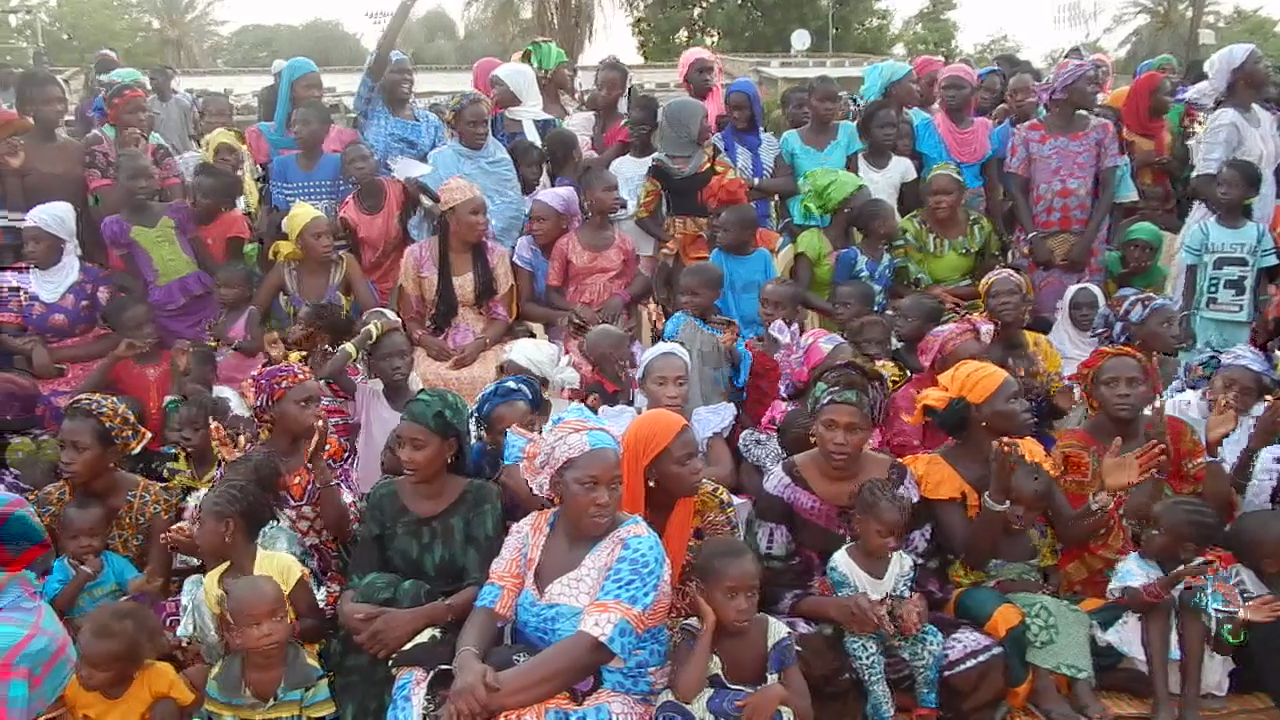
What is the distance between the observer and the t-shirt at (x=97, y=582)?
12.2 feet

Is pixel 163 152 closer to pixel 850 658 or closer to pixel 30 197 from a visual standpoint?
pixel 30 197

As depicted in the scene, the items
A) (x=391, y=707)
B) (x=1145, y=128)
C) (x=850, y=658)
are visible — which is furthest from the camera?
(x=1145, y=128)

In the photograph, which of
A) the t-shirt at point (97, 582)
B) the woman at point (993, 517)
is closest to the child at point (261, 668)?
the t-shirt at point (97, 582)

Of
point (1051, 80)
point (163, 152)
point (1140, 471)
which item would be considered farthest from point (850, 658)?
point (163, 152)

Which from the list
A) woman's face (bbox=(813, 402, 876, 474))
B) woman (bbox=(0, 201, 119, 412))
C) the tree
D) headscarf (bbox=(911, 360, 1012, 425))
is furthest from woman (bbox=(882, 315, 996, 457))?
the tree

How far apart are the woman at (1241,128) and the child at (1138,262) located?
1.32ft

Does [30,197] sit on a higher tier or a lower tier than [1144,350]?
higher

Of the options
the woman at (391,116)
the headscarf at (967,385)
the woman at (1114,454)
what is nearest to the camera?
the headscarf at (967,385)

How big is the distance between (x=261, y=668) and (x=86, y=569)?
3.22 feet

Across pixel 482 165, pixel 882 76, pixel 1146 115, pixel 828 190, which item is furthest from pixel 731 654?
pixel 1146 115

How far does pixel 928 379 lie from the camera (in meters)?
4.75

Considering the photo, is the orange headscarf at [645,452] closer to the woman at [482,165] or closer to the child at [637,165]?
the child at [637,165]

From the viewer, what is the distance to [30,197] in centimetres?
571

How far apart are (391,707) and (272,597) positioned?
46 cm
